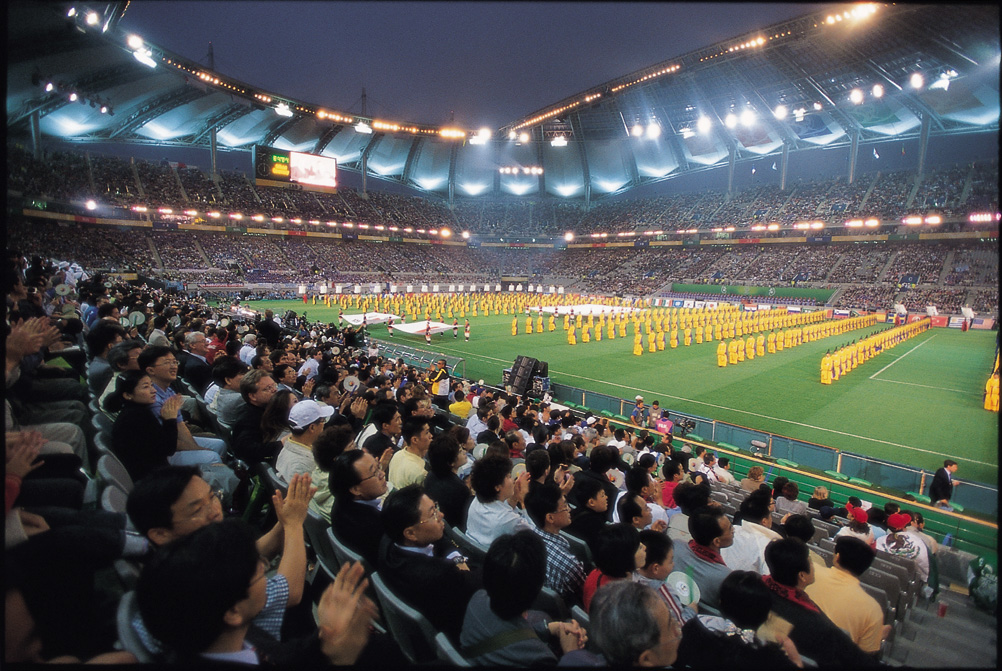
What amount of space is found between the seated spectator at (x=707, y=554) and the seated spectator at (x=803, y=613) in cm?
37

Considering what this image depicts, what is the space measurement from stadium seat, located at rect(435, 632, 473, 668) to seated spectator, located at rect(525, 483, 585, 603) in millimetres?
1038

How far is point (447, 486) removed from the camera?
13.1ft

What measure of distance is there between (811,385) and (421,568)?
742 inches

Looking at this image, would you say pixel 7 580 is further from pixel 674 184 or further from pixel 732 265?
pixel 674 184

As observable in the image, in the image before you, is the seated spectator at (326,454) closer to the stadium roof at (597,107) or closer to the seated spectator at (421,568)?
the seated spectator at (421,568)

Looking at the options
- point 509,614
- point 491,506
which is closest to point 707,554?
point 491,506

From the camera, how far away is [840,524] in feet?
Result: 20.4

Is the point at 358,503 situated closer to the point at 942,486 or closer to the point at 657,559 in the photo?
the point at 657,559

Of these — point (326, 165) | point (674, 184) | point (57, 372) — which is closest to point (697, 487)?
point (57, 372)

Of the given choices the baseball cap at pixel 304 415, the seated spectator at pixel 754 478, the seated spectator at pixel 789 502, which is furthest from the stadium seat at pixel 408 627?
the seated spectator at pixel 754 478

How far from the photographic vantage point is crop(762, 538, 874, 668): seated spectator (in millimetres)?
2670

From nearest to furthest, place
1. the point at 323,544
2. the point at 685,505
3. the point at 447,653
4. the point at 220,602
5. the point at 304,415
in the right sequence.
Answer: the point at 220,602, the point at 447,653, the point at 323,544, the point at 304,415, the point at 685,505

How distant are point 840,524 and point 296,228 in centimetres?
6573

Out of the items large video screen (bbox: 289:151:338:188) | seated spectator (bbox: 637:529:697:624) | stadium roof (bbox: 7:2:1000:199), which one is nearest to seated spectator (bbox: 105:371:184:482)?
seated spectator (bbox: 637:529:697:624)
